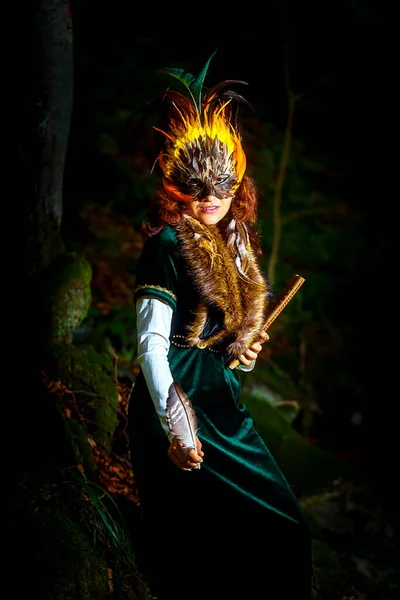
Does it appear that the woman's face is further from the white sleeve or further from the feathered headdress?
the white sleeve

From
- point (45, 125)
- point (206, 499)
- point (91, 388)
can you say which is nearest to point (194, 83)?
point (45, 125)

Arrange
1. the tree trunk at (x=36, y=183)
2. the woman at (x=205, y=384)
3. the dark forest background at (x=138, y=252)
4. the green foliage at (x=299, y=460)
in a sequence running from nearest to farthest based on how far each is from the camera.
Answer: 1. the woman at (x=205, y=384)
2. the dark forest background at (x=138, y=252)
3. the tree trunk at (x=36, y=183)
4. the green foliage at (x=299, y=460)

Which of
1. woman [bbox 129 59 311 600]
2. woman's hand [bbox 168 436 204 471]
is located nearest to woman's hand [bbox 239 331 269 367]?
woman [bbox 129 59 311 600]

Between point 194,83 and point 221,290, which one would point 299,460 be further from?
point 194,83

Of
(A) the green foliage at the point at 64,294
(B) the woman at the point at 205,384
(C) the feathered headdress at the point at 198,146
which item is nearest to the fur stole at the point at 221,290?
(B) the woman at the point at 205,384

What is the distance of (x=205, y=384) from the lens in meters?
2.78

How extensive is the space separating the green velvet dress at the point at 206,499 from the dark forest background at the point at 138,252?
0.31 metres

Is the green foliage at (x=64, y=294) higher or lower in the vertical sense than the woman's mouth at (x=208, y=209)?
lower

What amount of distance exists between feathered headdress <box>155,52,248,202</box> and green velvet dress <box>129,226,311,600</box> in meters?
0.22

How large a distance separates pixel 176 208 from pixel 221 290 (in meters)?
0.41

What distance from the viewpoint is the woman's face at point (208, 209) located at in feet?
9.21

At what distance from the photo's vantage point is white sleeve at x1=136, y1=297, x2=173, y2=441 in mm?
2510

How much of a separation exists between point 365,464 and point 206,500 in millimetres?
4664

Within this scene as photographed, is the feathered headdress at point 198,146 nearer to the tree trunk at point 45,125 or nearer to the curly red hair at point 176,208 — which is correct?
the curly red hair at point 176,208
